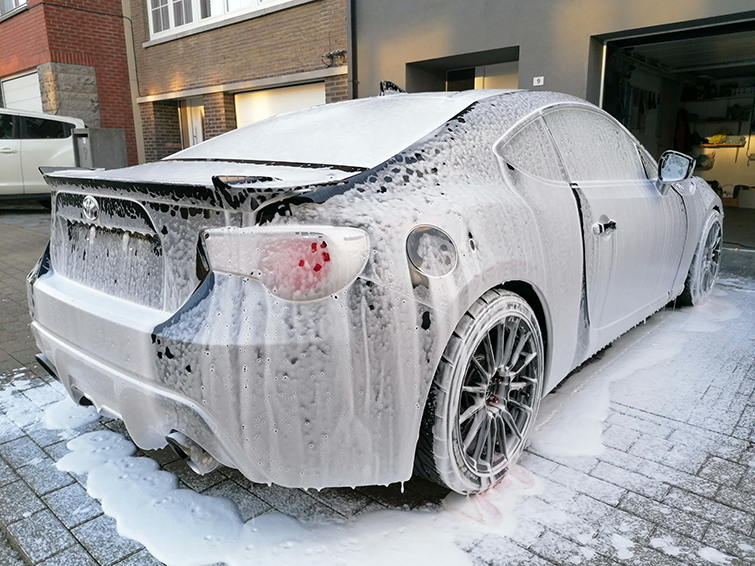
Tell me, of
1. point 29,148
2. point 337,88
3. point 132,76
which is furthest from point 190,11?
point 337,88

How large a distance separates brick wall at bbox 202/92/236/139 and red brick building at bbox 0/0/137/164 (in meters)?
3.62

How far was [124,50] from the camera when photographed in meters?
14.8

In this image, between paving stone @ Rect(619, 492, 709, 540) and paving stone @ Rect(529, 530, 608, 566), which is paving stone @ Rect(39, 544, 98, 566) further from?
paving stone @ Rect(619, 492, 709, 540)

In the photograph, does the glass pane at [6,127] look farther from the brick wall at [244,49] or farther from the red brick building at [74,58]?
the brick wall at [244,49]

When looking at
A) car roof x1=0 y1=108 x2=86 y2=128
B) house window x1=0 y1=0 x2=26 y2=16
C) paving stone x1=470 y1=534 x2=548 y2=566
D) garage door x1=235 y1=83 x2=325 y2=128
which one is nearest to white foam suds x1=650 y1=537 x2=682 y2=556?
paving stone x1=470 y1=534 x2=548 y2=566

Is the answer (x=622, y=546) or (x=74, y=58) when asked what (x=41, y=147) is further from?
(x=622, y=546)

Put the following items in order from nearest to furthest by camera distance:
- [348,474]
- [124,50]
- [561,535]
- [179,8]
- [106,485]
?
[348,474], [561,535], [106,485], [179,8], [124,50]

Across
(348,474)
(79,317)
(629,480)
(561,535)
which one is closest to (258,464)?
(348,474)

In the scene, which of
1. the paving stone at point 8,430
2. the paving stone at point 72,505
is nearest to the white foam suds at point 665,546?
the paving stone at point 72,505

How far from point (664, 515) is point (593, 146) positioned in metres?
1.82

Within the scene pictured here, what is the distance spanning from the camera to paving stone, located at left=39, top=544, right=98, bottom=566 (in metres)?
1.87

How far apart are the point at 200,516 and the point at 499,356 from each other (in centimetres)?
124

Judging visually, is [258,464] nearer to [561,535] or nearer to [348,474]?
[348,474]

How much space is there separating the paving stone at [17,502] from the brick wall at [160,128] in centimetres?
1329
